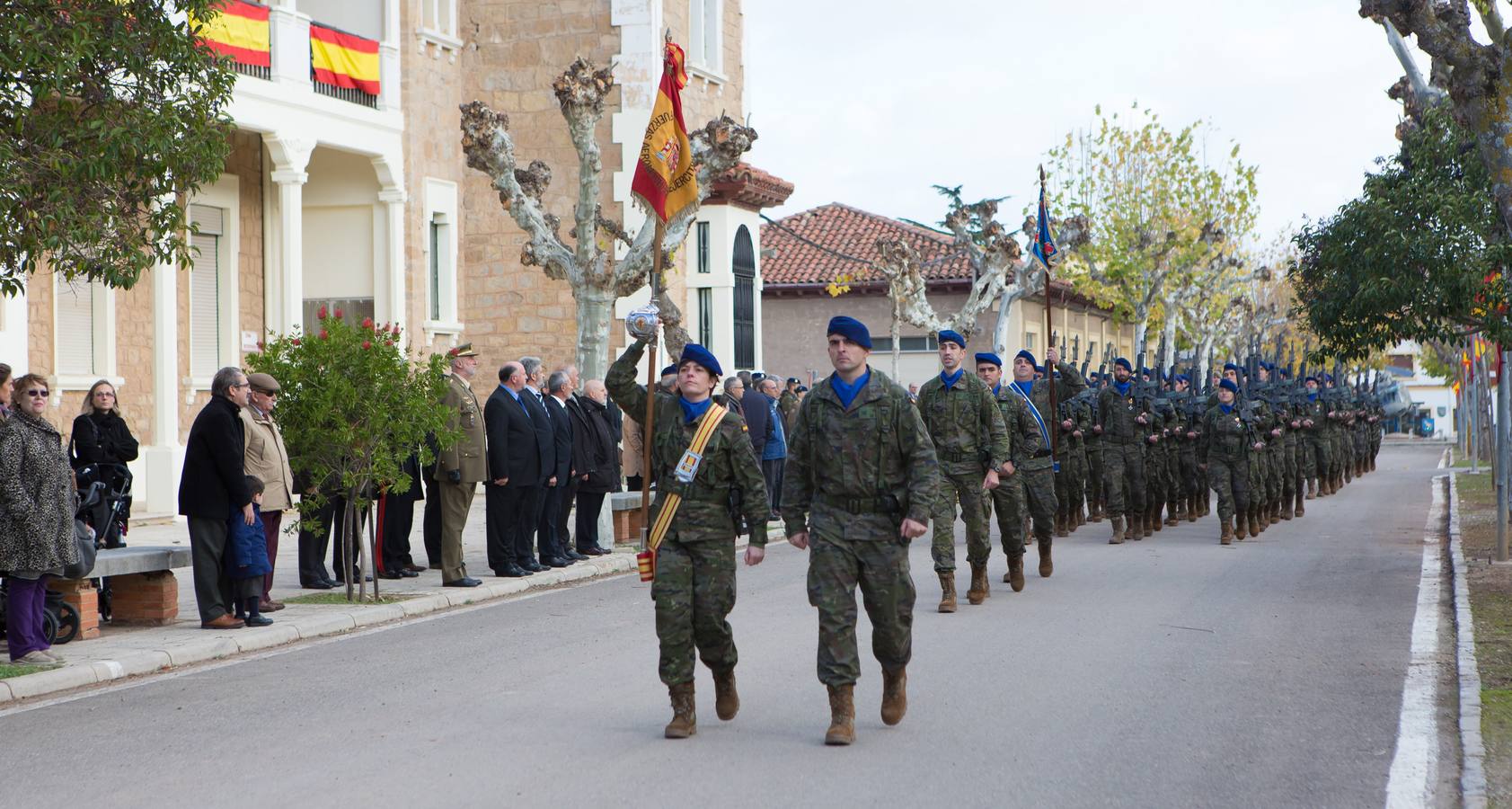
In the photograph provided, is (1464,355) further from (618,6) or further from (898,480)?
(898,480)

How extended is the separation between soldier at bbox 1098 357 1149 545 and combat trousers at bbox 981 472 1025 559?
219 inches

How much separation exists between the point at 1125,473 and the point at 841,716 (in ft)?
41.4

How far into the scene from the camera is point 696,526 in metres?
7.52

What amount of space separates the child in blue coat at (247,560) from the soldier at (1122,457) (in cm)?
1048

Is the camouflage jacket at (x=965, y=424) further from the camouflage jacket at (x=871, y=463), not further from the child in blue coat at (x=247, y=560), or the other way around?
the child in blue coat at (x=247, y=560)

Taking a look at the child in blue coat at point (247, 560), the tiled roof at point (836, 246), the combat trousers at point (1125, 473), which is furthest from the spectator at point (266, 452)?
the tiled roof at point (836, 246)

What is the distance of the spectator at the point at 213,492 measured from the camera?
11.0 meters

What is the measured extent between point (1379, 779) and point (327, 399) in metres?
7.81

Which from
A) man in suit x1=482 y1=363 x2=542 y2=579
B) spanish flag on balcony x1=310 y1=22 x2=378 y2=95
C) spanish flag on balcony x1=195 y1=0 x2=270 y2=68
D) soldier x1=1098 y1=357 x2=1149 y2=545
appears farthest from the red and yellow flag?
spanish flag on balcony x1=310 y1=22 x2=378 y2=95

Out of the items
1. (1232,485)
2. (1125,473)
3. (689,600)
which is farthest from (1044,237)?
(689,600)

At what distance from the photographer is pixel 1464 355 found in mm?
39812

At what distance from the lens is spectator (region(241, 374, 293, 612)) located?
11.7m

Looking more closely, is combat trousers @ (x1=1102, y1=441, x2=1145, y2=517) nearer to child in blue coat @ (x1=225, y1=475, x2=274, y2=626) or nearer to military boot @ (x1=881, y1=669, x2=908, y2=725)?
child in blue coat @ (x1=225, y1=475, x2=274, y2=626)

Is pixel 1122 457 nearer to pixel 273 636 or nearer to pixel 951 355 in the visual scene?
pixel 951 355
